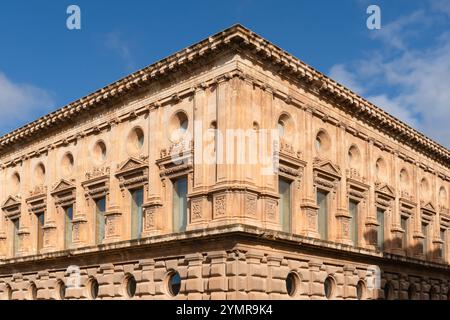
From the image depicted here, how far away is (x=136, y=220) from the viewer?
1142 inches

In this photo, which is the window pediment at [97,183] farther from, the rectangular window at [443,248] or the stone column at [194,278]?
the rectangular window at [443,248]

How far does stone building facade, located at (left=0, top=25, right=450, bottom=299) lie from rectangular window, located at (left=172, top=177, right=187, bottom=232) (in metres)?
0.06

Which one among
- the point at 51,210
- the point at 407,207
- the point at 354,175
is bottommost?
the point at 51,210

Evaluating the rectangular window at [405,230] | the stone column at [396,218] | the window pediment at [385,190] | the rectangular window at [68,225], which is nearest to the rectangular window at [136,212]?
the rectangular window at [68,225]

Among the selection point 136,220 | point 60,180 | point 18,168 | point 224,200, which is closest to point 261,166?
point 224,200

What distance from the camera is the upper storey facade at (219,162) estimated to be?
990 inches

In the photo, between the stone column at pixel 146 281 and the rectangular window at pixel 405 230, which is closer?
the stone column at pixel 146 281

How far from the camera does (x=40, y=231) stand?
3512 cm

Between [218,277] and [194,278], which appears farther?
[194,278]

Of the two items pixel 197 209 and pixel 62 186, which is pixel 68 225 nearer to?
pixel 62 186

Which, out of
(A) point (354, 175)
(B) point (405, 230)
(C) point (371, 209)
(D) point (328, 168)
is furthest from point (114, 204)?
(B) point (405, 230)

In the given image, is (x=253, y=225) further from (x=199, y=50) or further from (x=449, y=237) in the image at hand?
(x=449, y=237)

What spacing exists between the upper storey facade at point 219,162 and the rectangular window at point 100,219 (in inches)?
1.9

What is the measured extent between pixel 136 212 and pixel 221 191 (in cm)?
623
